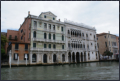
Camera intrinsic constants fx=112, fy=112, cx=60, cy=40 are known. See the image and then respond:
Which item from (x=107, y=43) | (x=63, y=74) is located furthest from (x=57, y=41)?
(x=107, y=43)

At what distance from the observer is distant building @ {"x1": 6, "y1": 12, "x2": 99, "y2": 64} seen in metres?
31.0

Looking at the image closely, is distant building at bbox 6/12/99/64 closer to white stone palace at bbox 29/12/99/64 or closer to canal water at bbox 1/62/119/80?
white stone palace at bbox 29/12/99/64

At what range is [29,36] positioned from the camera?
3212 centimetres

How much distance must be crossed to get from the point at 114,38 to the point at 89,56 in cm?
1932

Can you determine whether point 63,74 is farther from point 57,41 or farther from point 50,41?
point 57,41

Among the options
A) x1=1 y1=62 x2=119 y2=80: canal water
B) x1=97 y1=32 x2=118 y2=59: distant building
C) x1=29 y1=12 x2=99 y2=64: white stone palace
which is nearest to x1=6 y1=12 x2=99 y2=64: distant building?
x1=29 y1=12 x2=99 y2=64: white stone palace

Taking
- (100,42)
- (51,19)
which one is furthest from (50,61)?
(100,42)

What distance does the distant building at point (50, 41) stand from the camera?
31.0 meters

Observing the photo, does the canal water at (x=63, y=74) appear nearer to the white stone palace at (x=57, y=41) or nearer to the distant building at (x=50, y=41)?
the distant building at (x=50, y=41)

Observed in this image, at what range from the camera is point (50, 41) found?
3422 cm

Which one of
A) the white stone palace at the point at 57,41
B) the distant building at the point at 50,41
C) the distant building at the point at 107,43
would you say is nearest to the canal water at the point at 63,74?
the distant building at the point at 50,41

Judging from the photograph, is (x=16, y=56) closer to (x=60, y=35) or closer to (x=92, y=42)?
(x=60, y=35)

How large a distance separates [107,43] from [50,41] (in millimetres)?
29912

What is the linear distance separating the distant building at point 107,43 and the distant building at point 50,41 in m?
9.18
